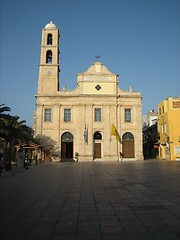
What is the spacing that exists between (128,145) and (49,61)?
1909cm

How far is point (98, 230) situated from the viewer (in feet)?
15.2

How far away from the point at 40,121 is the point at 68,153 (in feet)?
22.1

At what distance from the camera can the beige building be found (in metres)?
38.0

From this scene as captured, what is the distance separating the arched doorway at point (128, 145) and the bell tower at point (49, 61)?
13327 mm

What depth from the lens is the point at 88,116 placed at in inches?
1527

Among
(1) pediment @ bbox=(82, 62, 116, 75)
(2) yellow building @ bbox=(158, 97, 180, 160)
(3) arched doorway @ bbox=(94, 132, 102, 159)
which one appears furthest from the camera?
(1) pediment @ bbox=(82, 62, 116, 75)

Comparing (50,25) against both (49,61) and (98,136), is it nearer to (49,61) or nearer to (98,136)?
(49,61)

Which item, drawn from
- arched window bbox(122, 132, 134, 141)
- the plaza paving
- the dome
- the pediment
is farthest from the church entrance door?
the plaza paving

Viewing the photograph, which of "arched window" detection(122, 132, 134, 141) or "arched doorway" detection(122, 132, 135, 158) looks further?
"arched window" detection(122, 132, 134, 141)

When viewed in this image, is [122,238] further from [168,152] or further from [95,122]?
[168,152]

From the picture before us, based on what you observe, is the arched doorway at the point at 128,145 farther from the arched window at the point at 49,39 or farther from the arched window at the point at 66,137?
the arched window at the point at 49,39

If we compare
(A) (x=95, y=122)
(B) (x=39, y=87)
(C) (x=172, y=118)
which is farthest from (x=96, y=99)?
(C) (x=172, y=118)

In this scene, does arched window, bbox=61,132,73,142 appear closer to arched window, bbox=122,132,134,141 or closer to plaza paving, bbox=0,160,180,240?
arched window, bbox=122,132,134,141

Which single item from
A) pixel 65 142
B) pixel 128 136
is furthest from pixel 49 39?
pixel 128 136
